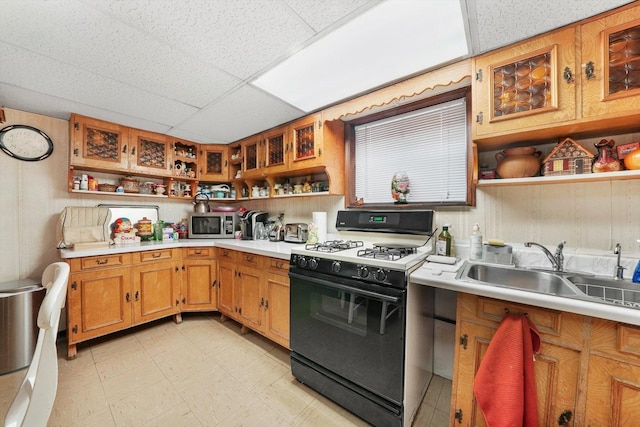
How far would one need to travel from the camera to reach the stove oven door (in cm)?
134

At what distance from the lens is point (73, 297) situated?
2.10 meters

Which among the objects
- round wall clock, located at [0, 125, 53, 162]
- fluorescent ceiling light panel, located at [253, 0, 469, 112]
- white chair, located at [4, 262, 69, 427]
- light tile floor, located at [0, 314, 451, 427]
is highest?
fluorescent ceiling light panel, located at [253, 0, 469, 112]

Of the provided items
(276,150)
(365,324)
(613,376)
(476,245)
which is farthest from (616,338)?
(276,150)

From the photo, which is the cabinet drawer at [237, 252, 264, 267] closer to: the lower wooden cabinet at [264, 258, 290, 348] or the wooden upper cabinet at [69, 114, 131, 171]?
the lower wooden cabinet at [264, 258, 290, 348]

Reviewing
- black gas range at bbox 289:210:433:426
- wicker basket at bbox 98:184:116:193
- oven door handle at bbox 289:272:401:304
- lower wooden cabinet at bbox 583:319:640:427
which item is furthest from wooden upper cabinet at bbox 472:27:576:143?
wicker basket at bbox 98:184:116:193

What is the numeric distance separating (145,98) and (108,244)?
148 cm

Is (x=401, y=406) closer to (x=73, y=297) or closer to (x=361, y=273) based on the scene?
(x=361, y=273)

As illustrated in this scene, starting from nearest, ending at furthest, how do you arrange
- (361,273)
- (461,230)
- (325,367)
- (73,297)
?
1. (361,273)
2. (325,367)
3. (461,230)
4. (73,297)

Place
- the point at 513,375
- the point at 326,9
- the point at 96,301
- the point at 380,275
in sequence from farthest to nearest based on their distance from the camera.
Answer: the point at 96,301 < the point at 380,275 < the point at 326,9 < the point at 513,375

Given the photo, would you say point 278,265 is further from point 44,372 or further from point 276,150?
point 44,372

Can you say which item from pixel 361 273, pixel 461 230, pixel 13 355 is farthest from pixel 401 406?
pixel 13 355

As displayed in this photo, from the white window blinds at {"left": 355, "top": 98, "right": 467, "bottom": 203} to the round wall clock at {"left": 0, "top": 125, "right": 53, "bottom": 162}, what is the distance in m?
3.09

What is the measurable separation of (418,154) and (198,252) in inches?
100

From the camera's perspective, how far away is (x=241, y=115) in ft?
7.68
